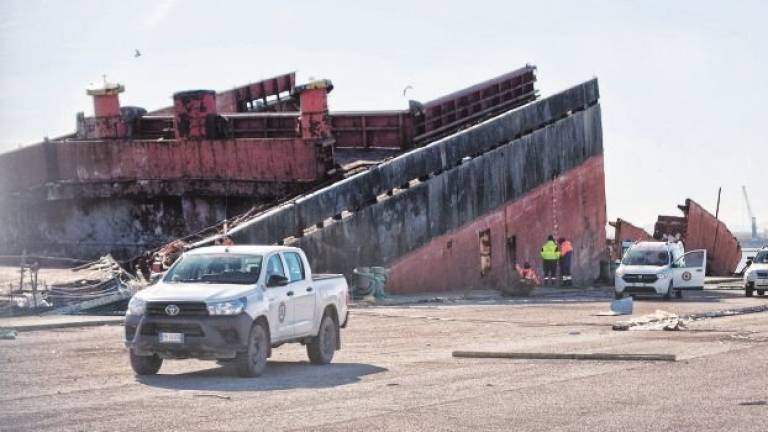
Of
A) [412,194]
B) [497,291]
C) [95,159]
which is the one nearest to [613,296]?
[497,291]

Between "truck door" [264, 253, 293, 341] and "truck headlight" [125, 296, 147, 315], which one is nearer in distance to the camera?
"truck headlight" [125, 296, 147, 315]

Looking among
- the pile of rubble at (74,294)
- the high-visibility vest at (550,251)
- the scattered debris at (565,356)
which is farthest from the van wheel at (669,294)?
the scattered debris at (565,356)

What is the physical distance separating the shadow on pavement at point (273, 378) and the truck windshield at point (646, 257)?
23.5 metres

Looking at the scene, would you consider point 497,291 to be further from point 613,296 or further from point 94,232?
point 94,232

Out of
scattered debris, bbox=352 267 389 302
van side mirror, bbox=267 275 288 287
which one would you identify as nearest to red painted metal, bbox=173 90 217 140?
scattered debris, bbox=352 267 389 302

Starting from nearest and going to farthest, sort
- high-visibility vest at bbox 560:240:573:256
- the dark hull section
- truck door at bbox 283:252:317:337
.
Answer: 1. truck door at bbox 283:252:317:337
2. the dark hull section
3. high-visibility vest at bbox 560:240:573:256

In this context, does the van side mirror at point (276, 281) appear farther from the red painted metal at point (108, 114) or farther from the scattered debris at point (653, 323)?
the red painted metal at point (108, 114)

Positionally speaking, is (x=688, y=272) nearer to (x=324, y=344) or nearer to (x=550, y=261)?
(x=550, y=261)

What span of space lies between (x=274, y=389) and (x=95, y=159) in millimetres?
32491

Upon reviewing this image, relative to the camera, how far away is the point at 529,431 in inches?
578

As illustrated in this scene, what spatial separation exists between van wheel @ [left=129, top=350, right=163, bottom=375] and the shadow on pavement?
0.15 metres

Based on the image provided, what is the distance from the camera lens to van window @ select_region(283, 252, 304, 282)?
70.7 ft

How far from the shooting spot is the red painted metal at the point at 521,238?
46.3 meters

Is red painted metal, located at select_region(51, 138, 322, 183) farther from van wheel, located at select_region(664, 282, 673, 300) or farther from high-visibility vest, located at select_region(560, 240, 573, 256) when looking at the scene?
van wheel, located at select_region(664, 282, 673, 300)
